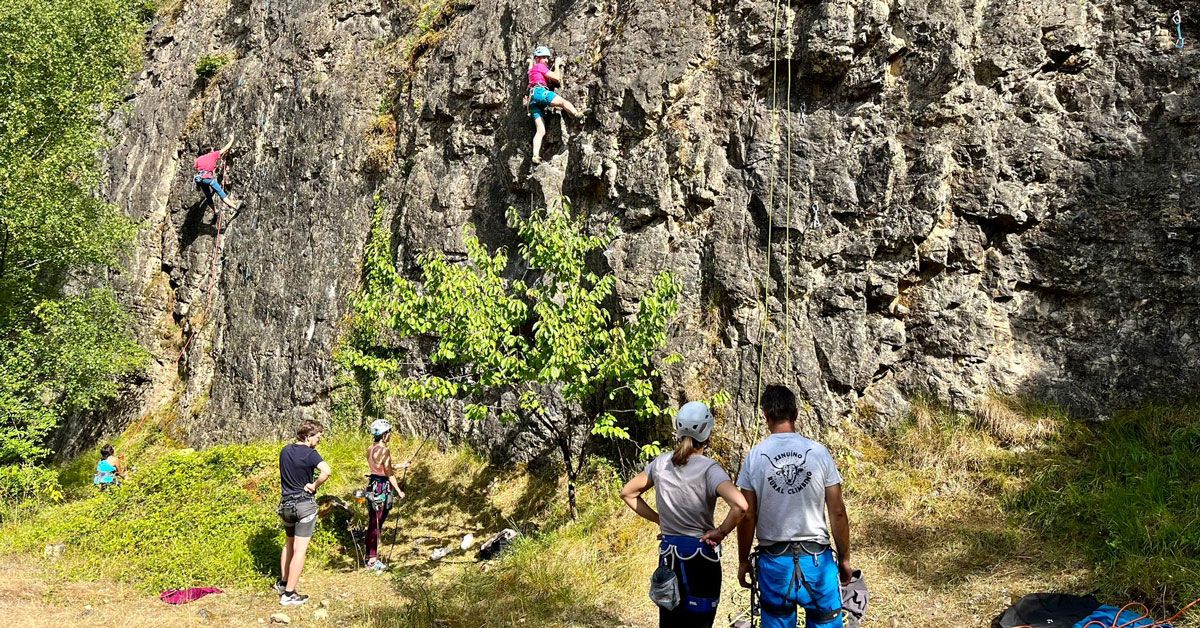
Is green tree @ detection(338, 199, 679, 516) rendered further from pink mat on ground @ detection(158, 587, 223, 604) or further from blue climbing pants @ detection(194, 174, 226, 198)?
blue climbing pants @ detection(194, 174, 226, 198)

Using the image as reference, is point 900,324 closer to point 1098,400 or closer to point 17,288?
point 1098,400

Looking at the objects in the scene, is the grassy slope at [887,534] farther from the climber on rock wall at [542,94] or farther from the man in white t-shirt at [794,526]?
the climber on rock wall at [542,94]

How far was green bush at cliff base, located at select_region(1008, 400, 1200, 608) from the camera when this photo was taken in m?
6.32

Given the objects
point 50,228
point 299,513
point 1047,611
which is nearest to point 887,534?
point 1047,611

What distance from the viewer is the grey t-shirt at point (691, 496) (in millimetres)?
4648

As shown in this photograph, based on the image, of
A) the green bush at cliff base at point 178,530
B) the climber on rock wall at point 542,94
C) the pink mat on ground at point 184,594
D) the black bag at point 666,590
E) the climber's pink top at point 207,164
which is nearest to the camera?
the black bag at point 666,590

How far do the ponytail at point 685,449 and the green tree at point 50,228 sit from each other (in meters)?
11.9

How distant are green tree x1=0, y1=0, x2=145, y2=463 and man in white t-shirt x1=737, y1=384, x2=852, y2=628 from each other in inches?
487

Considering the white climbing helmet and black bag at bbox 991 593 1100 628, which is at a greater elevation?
the white climbing helmet

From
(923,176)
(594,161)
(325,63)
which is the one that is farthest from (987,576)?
(325,63)

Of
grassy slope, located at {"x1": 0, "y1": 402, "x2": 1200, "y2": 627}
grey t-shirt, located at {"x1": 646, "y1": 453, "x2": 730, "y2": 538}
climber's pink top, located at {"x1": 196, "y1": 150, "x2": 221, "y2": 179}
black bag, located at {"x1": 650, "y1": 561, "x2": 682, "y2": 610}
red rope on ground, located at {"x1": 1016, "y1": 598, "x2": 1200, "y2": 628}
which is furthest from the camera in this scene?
climber's pink top, located at {"x1": 196, "y1": 150, "x2": 221, "y2": 179}

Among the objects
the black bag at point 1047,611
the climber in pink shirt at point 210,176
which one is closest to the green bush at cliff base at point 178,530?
the black bag at point 1047,611

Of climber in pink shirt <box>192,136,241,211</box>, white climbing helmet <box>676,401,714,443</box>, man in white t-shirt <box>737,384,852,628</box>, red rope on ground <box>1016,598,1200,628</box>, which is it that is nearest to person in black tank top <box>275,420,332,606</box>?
white climbing helmet <box>676,401,714,443</box>

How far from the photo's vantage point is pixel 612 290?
34.1 feet
